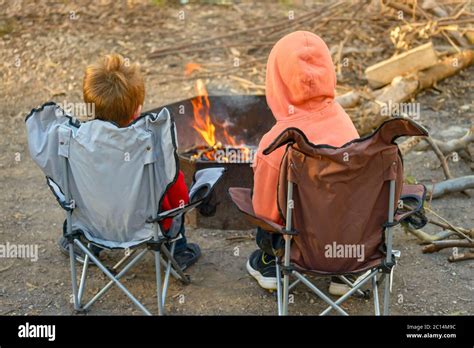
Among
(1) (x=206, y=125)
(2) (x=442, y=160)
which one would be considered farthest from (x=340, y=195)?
(1) (x=206, y=125)

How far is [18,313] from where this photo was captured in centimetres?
436

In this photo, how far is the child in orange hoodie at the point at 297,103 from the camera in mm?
3971

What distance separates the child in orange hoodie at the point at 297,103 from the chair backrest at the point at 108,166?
54cm

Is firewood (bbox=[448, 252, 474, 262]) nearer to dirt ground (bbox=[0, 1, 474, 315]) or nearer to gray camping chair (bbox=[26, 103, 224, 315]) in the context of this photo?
dirt ground (bbox=[0, 1, 474, 315])

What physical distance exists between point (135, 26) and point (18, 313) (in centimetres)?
618

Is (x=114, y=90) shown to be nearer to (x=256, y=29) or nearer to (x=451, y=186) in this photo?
(x=451, y=186)

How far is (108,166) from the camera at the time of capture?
3959 millimetres

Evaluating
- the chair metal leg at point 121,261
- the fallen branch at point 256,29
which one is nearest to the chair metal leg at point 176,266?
the chair metal leg at point 121,261

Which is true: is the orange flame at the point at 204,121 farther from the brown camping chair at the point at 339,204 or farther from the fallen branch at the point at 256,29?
the fallen branch at the point at 256,29

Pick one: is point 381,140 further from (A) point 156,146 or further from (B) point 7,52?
(B) point 7,52

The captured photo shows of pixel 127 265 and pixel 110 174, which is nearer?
pixel 110 174

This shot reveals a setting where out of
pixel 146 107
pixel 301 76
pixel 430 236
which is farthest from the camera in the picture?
pixel 146 107

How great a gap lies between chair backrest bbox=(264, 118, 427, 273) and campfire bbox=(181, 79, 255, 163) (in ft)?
6.54

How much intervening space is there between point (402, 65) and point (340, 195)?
4352 mm
